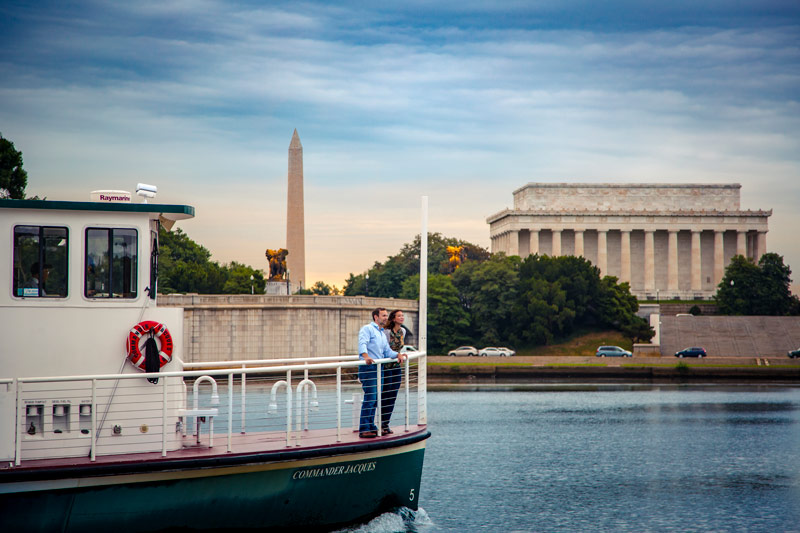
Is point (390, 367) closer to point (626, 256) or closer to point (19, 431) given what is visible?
point (19, 431)

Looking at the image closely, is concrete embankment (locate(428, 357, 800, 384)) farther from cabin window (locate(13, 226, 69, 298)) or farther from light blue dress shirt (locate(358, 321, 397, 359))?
cabin window (locate(13, 226, 69, 298))

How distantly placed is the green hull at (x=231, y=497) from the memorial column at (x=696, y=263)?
395 ft

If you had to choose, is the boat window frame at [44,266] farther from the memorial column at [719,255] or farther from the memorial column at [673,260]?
the memorial column at [719,255]

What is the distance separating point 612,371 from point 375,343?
183 feet

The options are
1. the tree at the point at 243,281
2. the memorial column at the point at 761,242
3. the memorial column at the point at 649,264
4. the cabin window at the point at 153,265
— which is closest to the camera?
the cabin window at the point at 153,265

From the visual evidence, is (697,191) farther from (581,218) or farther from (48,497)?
(48,497)

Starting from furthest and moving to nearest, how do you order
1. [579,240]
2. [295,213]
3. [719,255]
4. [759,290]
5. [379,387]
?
1. [719,255]
2. [579,240]
3. [759,290]
4. [295,213]
5. [379,387]

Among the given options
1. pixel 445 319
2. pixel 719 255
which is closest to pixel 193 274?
pixel 445 319

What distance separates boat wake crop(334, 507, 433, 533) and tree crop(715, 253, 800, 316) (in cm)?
8823

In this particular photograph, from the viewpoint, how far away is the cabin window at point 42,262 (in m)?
13.7

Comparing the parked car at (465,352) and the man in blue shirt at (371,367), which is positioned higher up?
the man in blue shirt at (371,367)

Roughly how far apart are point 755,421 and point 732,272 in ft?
223

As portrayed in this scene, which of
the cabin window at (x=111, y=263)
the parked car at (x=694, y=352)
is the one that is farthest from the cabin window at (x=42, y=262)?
the parked car at (x=694, y=352)

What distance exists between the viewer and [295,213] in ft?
296
